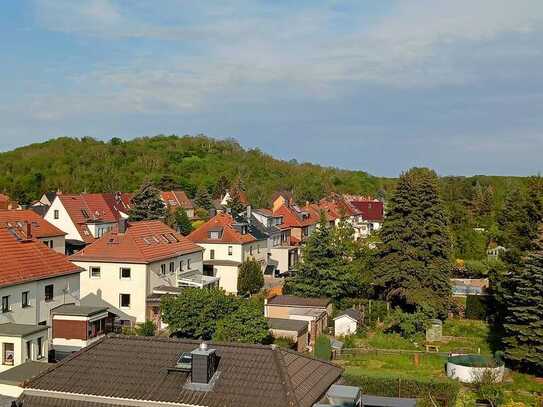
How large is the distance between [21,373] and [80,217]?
3714cm

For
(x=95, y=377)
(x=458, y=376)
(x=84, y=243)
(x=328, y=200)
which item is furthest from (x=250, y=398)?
(x=328, y=200)

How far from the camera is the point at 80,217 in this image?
188 feet

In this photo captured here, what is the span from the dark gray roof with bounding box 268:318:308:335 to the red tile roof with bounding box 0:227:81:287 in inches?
404

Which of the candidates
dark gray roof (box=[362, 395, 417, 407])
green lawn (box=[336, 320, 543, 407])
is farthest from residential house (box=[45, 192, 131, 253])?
dark gray roof (box=[362, 395, 417, 407])

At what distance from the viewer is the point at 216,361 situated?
16984 mm

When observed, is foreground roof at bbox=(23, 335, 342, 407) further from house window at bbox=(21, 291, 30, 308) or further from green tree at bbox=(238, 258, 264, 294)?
green tree at bbox=(238, 258, 264, 294)

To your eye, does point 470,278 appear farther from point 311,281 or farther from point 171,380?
point 171,380

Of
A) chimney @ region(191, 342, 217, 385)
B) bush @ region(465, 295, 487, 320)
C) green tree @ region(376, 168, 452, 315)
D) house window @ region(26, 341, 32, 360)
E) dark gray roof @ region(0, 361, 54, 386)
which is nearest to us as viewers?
chimney @ region(191, 342, 217, 385)

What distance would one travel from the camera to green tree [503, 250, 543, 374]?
26.5 m

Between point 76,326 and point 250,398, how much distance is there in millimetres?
13965

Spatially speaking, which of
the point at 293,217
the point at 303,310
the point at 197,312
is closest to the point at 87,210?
the point at 293,217

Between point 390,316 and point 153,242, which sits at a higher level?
point 153,242

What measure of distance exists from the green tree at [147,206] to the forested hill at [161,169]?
105 ft

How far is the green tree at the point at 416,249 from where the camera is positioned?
3591 cm
